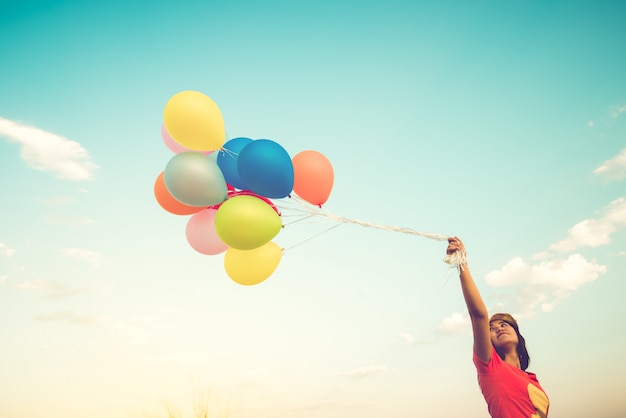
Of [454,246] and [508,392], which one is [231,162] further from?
[508,392]

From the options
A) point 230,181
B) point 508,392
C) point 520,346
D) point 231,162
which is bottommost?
point 508,392

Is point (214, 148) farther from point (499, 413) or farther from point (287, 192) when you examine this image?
point (499, 413)

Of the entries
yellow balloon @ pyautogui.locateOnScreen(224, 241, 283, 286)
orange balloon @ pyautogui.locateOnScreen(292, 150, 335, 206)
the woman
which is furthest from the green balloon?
the woman

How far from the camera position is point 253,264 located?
3691mm

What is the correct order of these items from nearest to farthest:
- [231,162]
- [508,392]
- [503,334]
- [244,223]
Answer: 1. [508,392]
2. [503,334]
3. [244,223]
4. [231,162]

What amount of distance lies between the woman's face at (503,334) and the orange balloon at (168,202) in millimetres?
2536

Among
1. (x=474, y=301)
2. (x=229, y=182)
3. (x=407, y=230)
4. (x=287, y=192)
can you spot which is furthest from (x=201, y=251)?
(x=474, y=301)

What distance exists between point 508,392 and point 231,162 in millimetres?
2584

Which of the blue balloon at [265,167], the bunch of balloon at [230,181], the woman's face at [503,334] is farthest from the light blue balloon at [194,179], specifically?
the woman's face at [503,334]

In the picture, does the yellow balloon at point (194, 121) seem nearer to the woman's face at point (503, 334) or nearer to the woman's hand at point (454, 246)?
the woman's hand at point (454, 246)

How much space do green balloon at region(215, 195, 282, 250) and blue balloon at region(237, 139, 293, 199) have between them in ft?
0.45

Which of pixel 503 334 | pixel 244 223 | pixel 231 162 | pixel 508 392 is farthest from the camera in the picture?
pixel 231 162

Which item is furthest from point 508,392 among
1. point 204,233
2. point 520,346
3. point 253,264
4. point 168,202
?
point 168,202

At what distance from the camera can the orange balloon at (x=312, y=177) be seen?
12.2 feet
